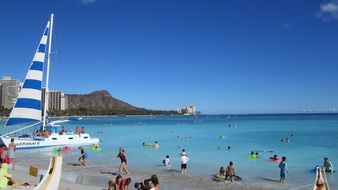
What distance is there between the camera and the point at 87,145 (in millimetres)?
43250

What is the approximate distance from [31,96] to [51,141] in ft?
20.2

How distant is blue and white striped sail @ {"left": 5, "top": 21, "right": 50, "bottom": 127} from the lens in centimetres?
3353

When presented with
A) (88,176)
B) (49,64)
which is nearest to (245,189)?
(88,176)

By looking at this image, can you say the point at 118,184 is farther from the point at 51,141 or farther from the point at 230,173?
the point at 51,141

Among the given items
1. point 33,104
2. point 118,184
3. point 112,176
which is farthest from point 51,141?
point 118,184

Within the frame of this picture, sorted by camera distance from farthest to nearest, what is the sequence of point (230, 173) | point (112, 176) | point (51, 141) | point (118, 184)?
point (51, 141) → point (112, 176) → point (230, 173) → point (118, 184)

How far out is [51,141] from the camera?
3831 cm

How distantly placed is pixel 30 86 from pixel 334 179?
24.8m

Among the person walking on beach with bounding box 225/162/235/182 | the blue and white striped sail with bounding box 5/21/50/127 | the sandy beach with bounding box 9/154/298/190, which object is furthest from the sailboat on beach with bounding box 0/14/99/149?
the person walking on beach with bounding box 225/162/235/182

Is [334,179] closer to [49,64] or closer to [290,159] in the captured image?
[290,159]

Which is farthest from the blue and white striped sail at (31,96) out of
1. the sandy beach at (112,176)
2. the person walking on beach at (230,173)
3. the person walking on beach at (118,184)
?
the person walking on beach at (118,184)

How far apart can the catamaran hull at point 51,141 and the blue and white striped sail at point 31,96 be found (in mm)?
2827

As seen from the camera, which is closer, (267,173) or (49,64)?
(267,173)

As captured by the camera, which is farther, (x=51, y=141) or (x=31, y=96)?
(x=51, y=141)
